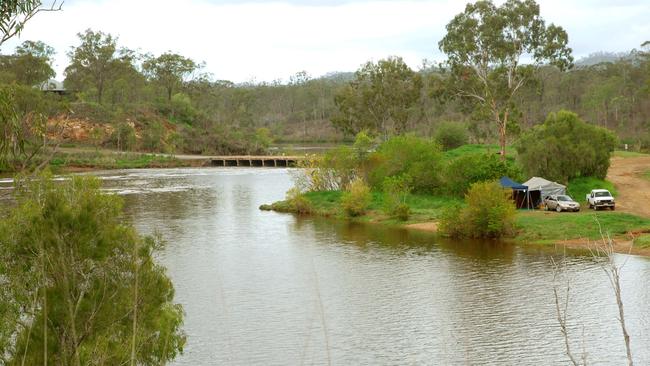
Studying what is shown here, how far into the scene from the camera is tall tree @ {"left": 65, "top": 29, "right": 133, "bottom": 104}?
147 metres

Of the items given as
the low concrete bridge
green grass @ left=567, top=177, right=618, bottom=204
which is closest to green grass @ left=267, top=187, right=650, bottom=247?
green grass @ left=567, top=177, right=618, bottom=204

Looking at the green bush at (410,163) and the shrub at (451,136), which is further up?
the shrub at (451,136)

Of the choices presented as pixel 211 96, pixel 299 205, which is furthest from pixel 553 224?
pixel 211 96

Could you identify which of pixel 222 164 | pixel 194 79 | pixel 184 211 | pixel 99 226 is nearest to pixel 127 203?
pixel 184 211

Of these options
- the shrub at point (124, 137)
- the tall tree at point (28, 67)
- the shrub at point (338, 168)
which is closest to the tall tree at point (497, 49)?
the shrub at point (338, 168)

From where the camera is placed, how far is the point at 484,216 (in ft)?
148

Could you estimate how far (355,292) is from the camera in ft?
105

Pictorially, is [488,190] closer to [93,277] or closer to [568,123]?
[568,123]

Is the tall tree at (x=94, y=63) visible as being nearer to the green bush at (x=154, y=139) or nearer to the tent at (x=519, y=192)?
the green bush at (x=154, y=139)

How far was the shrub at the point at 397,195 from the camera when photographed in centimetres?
5225

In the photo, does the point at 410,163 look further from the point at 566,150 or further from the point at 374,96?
the point at 374,96

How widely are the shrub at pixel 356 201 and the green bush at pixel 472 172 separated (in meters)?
6.56

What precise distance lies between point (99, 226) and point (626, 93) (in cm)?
12479

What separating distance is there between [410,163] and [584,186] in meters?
13.1
